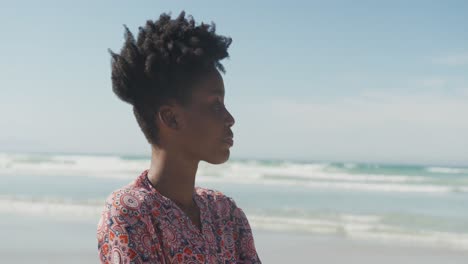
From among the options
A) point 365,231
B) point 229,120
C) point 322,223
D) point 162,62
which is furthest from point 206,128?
point 322,223

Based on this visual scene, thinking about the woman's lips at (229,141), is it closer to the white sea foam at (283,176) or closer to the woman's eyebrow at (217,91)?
the woman's eyebrow at (217,91)

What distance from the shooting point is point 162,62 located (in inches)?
64.7

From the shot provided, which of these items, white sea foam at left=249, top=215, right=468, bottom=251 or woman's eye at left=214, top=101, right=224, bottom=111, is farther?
white sea foam at left=249, top=215, right=468, bottom=251

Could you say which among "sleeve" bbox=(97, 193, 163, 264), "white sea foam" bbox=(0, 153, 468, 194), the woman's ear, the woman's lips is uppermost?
"white sea foam" bbox=(0, 153, 468, 194)

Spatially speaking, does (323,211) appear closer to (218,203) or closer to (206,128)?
(218,203)

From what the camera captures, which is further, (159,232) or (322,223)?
(322,223)

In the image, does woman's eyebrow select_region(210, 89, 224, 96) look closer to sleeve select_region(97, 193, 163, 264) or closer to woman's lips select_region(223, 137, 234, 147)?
woman's lips select_region(223, 137, 234, 147)

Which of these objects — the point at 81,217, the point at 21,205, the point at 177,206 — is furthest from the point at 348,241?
the point at 177,206

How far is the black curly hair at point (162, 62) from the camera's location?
1646 millimetres

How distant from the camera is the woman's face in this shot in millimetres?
1692

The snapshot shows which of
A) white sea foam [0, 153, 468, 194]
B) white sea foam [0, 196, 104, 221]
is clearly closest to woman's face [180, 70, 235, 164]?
white sea foam [0, 196, 104, 221]

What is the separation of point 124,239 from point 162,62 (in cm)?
45

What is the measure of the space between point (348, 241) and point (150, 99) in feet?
25.4

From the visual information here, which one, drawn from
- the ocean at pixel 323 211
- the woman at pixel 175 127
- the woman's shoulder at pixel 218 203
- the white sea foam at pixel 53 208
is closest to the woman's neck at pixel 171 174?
the woman at pixel 175 127
